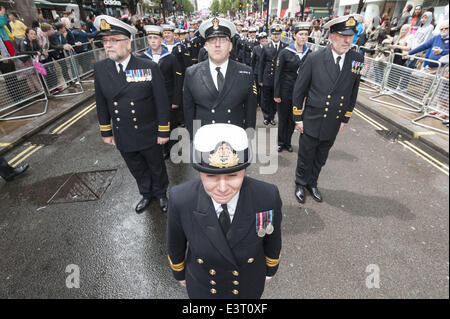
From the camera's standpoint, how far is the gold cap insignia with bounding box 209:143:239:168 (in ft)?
4.16

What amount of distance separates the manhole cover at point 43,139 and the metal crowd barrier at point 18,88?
1.38 meters

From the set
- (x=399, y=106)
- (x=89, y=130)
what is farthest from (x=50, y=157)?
(x=399, y=106)

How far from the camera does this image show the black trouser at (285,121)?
5.32 meters

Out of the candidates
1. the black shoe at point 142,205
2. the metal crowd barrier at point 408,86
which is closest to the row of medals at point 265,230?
the black shoe at point 142,205

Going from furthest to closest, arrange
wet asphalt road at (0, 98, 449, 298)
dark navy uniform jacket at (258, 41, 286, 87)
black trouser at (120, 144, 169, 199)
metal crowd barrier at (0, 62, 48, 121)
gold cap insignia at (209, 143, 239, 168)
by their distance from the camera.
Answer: metal crowd barrier at (0, 62, 48, 121)
dark navy uniform jacket at (258, 41, 286, 87)
black trouser at (120, 144, 169, 199)
wet asphalt road at (0, 98, 449, 298)
gold cap insignia at (209, 143, 239, 168)

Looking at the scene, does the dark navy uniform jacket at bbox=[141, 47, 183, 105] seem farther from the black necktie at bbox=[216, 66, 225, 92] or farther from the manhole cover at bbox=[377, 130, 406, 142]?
the manhole cover at bbox=[377, 130, 406, 142]

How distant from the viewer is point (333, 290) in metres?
2.69

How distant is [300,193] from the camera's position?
4.11 metres

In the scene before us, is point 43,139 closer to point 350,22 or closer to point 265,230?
point 265,230

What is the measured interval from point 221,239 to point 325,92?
2752 millimetres

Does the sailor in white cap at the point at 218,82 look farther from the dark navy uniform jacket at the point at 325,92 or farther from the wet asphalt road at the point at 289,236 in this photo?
the wet asphalt road at the point at 289,236

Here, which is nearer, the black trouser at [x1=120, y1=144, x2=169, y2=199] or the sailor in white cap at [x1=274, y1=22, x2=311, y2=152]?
the black trouser at [x1=120, y1=144, x2=169, y2=199]

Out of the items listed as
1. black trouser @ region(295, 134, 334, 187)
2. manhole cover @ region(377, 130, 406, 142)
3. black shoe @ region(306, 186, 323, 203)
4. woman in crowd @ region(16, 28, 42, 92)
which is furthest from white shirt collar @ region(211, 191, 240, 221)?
woman in crowd @ region(16, 28, 42, 92)

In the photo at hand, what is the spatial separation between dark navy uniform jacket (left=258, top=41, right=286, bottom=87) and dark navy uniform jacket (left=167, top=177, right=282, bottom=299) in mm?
5560
